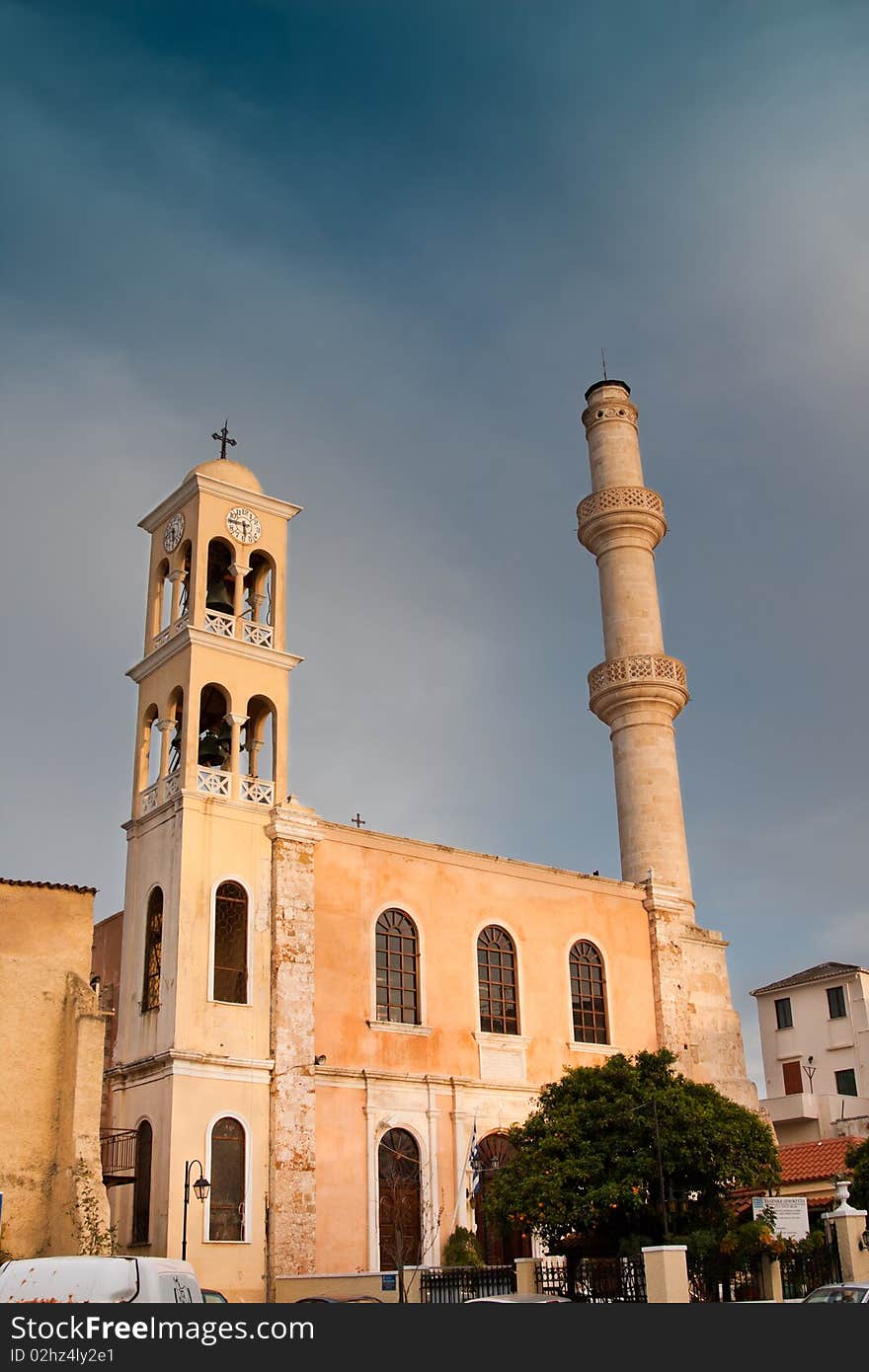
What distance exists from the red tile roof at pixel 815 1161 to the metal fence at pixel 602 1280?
41.0 feet

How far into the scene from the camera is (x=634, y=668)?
3616cm

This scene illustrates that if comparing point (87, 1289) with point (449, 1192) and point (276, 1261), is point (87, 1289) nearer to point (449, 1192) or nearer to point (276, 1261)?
point (276, 1261)

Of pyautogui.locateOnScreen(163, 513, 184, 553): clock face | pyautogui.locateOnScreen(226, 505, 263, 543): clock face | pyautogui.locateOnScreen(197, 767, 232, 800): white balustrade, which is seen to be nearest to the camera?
pyautogui.locateOnScreen(197, 767, 232, 800): white balustrade

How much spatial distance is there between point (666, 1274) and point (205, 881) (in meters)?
11.7

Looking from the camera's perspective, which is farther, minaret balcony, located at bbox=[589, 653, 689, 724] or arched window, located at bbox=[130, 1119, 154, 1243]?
minaret balcony, located at bbox=[589, 653, 689, 724]

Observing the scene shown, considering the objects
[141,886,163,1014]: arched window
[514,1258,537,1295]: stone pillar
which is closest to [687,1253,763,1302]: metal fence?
[514,1258,537,1295]: stone pillar

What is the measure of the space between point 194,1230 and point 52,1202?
100 inches

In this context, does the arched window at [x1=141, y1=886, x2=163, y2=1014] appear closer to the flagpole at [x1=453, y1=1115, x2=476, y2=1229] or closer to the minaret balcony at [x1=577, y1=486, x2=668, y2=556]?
the flagpole at [x1=453, y1=1115, x2=476, y2=1229]

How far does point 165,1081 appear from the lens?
24.8m

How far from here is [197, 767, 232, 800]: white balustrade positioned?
90.4 ft

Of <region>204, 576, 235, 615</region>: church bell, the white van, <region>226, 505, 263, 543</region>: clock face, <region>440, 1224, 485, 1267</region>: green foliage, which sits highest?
<region>226, 505, 263, 543</region>: clock face

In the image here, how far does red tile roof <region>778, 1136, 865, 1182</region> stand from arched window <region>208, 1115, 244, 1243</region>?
45.4ft

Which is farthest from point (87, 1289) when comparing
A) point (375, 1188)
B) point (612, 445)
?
point (612, 445)

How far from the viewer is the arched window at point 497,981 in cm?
3013
